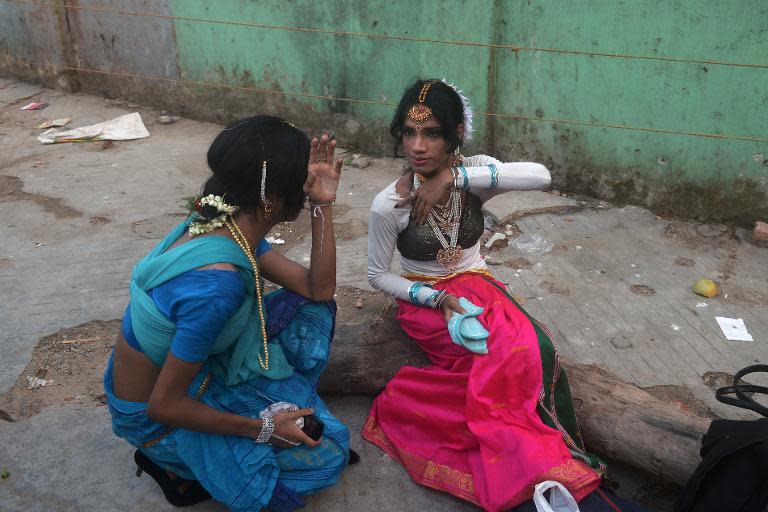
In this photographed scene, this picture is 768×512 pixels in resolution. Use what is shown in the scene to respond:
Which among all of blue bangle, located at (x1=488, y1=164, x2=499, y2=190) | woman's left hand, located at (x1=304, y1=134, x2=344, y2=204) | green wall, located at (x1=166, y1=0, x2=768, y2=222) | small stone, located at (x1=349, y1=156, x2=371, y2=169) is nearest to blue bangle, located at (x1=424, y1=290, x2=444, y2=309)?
blue bangle, located at (x1=488, y1=164, x2=499, y2=190)

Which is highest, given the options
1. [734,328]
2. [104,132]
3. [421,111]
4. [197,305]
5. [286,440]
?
[421,111]

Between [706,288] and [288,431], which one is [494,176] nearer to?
[288,431]

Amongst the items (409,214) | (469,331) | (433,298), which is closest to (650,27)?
(409,214)

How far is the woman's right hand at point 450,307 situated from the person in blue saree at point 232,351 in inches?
20.7

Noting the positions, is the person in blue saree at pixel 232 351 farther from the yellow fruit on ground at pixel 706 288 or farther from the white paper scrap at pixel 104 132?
the white paper scrap at pixel 104 132

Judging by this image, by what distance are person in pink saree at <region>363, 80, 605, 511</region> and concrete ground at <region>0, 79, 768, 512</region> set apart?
0.59ft

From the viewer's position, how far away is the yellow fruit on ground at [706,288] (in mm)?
4051

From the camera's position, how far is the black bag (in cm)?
203

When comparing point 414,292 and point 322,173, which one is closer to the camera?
point 322,173

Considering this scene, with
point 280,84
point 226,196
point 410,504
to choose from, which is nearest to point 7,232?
point 280,84

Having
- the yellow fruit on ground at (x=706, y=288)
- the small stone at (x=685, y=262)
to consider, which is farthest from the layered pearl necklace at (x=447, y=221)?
the small stone at (x=685, y=262)

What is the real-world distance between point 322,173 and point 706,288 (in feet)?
8.70

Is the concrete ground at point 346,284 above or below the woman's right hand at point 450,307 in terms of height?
below

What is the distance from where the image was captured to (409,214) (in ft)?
9.64
